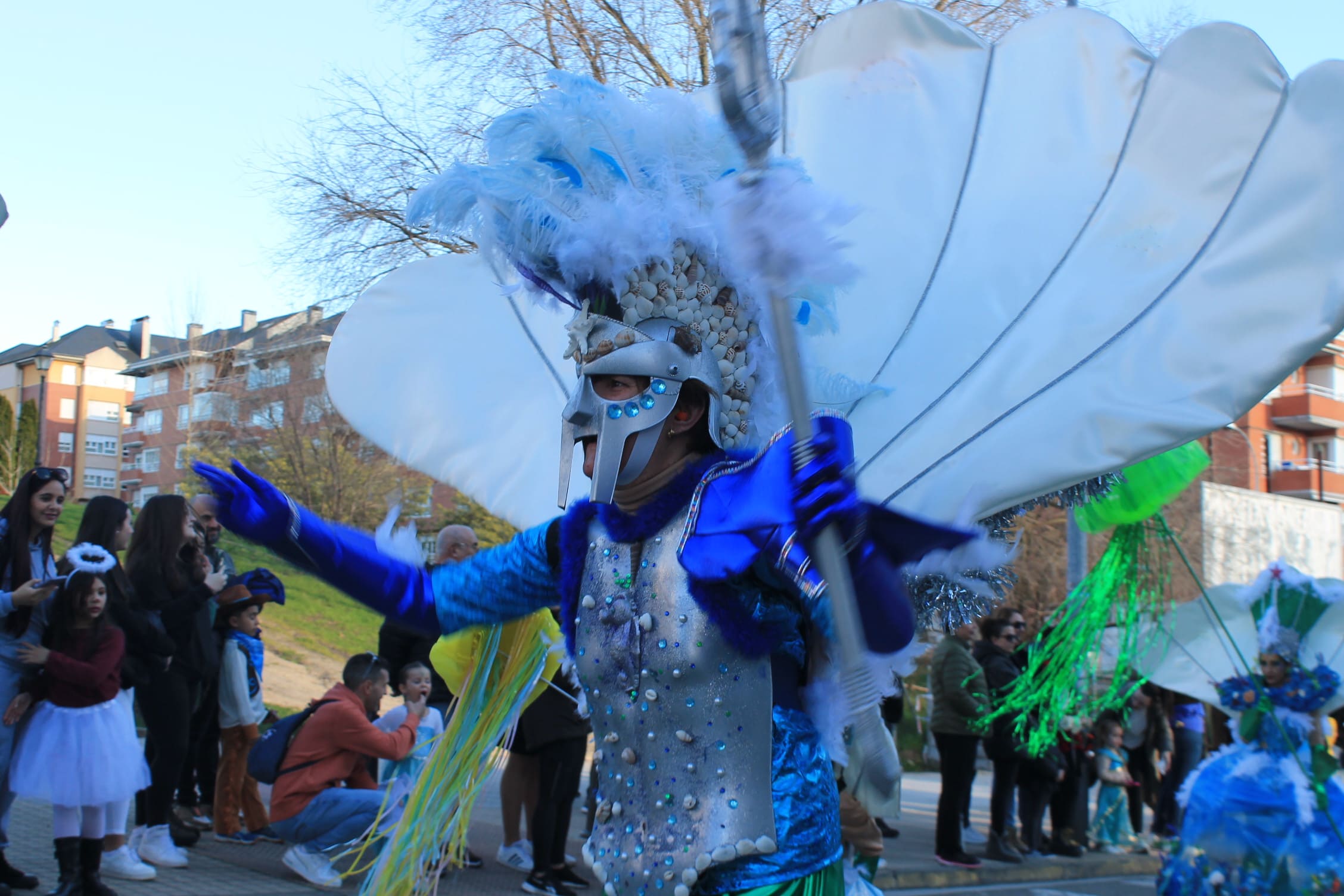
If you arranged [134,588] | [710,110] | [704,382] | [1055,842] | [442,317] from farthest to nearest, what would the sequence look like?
[1055,842] → [134,588] → [442,317] → [710,110] → [704,382]

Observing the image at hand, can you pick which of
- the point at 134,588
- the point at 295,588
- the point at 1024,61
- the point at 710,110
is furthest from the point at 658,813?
the point at 295,588

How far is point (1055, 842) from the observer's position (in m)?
9.01

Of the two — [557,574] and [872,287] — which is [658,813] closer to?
[557,574]

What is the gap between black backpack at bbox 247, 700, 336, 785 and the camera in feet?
18.4

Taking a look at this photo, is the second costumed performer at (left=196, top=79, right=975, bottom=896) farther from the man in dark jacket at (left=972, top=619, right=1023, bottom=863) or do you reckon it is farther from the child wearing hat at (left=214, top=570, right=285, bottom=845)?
the man in dark jacket at (left=972, top=619, right=1023, bottom=863)

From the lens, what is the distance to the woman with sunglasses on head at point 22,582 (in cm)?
482

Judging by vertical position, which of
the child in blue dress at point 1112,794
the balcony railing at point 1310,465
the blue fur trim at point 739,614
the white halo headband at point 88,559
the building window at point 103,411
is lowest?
the child in blue dress at point 1112,794

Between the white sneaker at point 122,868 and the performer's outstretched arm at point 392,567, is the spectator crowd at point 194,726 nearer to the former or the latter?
the white sneaker at point 122,868

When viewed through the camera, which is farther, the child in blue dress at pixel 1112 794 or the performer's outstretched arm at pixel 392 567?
the child in blue dress at pixel 1112 794

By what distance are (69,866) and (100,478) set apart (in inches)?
2657

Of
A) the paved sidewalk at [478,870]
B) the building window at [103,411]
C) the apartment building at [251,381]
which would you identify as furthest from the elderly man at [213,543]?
the building window at [103,411]

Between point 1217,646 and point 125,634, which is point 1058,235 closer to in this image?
point 125,634

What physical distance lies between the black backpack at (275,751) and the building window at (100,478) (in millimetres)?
65470

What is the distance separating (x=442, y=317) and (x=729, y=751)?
2.04 m
